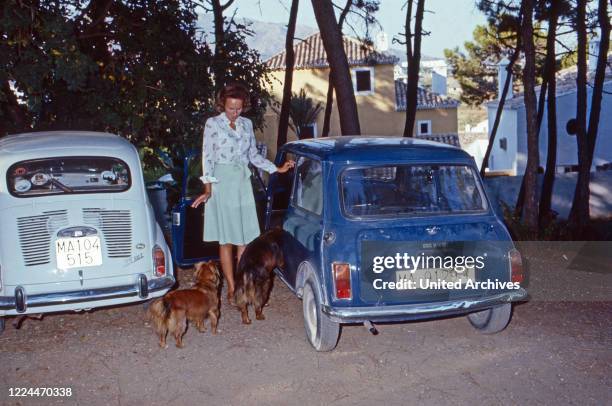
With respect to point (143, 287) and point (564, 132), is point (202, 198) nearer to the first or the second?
point (143, 287)

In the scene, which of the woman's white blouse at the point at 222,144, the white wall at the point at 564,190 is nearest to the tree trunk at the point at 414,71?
the white wall at the point at 564,190

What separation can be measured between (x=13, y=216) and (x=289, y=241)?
2.55 metres

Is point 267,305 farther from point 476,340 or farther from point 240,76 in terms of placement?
point 240,76

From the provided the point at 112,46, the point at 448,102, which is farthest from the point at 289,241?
the point at 448,102

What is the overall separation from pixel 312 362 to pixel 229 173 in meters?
2.21

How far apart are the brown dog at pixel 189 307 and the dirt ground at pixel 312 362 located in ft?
0.64

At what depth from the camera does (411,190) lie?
5781 mm

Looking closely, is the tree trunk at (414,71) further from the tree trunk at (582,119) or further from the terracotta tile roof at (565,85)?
the terracotta tile roof at (565,85)

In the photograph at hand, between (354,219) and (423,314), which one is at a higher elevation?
(354,219)

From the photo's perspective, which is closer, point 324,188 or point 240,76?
point 324,188

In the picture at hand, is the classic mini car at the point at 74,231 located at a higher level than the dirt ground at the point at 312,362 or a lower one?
higher

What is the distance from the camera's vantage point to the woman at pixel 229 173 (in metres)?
6.68

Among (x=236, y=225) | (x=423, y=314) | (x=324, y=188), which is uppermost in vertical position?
(x=324, y=188)

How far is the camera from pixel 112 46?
11633mm
